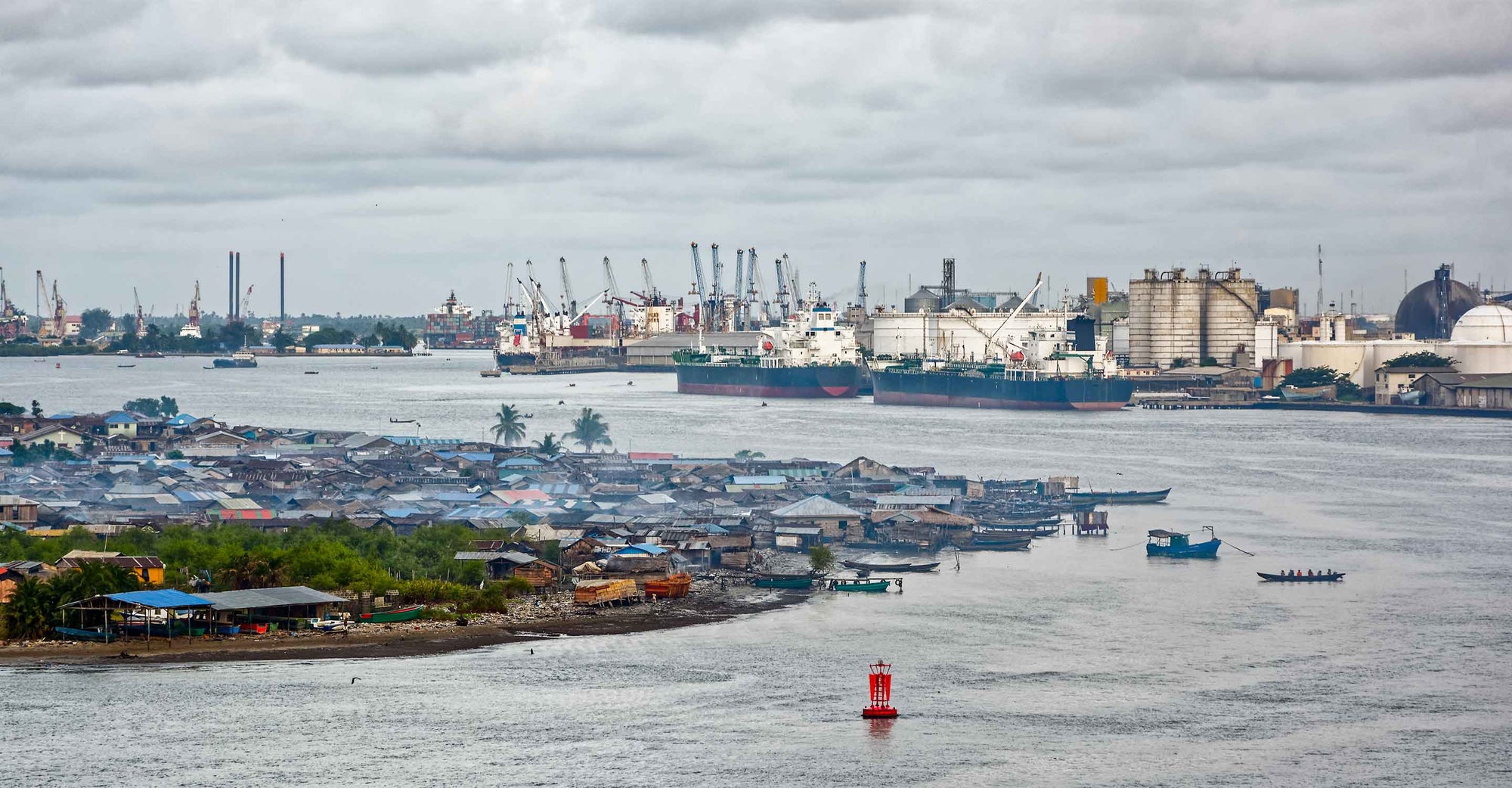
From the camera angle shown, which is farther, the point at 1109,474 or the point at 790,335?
the point at 790,335

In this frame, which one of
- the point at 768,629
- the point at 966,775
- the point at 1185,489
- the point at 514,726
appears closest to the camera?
the point at 966,775

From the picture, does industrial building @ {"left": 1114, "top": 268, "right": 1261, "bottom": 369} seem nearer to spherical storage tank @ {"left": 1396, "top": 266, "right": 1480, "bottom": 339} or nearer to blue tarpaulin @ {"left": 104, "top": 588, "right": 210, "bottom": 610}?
spherical storage tank @ {"left": 1396, "top": 266, "right": 1480, "bottom": 339}

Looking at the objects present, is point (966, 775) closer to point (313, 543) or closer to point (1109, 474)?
point (313, 543)

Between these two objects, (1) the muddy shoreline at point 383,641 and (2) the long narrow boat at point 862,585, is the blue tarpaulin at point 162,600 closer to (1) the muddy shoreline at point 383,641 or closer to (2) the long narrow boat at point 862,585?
(1) the muddy shoreline at point 383,641

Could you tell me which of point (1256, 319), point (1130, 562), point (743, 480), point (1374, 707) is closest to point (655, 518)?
point (743, 480)

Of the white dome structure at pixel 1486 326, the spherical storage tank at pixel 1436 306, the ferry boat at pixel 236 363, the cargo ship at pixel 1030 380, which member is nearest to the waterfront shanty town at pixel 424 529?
the cargo ship at pixel 1030 380

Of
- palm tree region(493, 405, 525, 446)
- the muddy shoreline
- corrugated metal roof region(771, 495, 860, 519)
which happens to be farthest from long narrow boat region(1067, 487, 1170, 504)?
palm tree region(493, 405, 525, 446)
